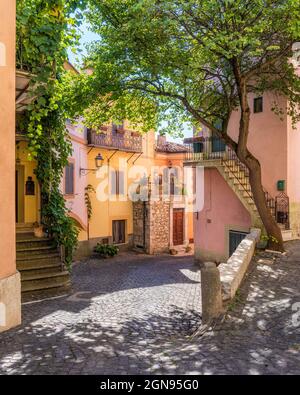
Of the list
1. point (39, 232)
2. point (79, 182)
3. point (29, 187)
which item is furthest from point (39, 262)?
point (79, 182)

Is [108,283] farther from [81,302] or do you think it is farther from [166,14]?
[166,14]

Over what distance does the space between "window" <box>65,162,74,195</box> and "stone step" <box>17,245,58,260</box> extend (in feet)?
25.3

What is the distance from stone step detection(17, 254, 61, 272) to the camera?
373 inches

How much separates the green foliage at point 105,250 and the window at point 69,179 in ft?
11.9

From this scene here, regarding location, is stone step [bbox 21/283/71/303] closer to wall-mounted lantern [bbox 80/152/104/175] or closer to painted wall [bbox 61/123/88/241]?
painted wall [bbox 61/123/88/241]

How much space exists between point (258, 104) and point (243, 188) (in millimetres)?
3694

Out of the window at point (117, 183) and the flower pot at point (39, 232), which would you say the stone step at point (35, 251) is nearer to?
the flower pot at point (39, 232)

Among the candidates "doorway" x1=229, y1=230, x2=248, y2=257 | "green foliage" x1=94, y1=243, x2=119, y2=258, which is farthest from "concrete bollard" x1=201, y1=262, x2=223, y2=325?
"green foliage" x1=94, y1=243, x2=119, y2=258

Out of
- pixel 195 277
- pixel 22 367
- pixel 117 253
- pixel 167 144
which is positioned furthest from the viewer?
pixel 167 144

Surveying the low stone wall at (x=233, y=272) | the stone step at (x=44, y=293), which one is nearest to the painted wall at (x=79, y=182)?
the stone step at (x=44, y=293)

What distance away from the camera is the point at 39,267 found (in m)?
9.56

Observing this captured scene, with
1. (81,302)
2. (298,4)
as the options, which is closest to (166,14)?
(298,4)

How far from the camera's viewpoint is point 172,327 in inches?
261
